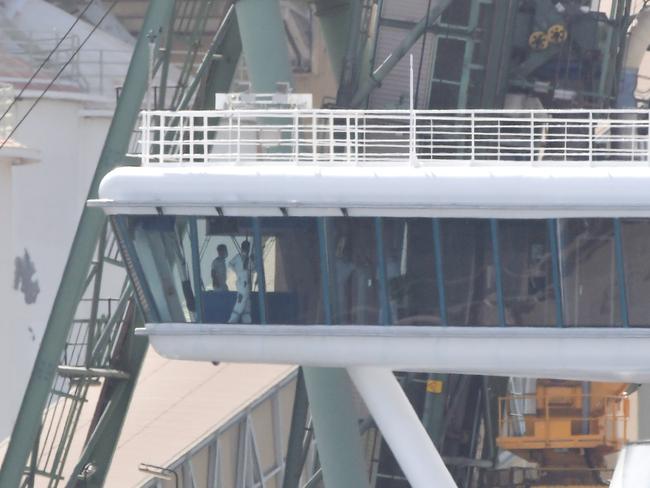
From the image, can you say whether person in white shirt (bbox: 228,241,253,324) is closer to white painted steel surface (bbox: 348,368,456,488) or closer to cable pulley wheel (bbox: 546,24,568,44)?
white painted steel surface (bbox: 348,368,456,488)

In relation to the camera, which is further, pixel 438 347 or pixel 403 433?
pixel 403 433

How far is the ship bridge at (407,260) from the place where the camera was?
82.7 feet

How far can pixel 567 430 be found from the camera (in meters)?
33.5

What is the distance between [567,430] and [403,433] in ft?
25.4

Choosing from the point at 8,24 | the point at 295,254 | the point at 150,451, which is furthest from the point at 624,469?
the point at 8,24

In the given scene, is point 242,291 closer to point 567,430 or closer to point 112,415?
point 112,415

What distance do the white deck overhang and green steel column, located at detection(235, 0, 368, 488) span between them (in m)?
5.72

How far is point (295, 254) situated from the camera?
25500 mm

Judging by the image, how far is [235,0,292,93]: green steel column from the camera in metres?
30.9

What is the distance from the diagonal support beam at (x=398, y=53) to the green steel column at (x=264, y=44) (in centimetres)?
184

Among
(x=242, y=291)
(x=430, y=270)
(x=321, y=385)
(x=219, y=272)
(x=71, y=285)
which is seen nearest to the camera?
(x=430, y=270)

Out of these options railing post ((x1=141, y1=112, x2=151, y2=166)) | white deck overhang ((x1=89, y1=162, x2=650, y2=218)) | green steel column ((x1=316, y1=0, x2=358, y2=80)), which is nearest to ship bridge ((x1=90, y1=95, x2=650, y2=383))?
white deck overhang ((x1=89, y1=162, x2=650, y2=218))

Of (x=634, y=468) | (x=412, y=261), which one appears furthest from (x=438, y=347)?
(x=634, y=468)

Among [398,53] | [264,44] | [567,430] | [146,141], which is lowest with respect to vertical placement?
[567,430]
